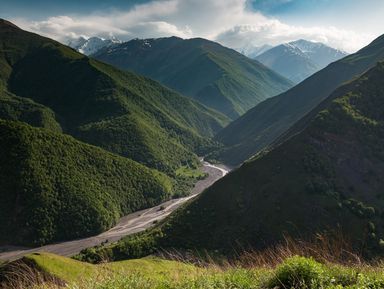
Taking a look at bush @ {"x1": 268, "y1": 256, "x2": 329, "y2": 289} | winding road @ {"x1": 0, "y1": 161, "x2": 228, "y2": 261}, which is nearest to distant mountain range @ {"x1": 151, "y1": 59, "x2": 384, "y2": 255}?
winding road @ {"x1": 0, "y1": 161, "x2": 228, "y2": 261}

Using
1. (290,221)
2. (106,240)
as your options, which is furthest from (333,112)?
(106,240)

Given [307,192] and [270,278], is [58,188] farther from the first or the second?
[270,278]

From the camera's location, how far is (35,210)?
484 feet

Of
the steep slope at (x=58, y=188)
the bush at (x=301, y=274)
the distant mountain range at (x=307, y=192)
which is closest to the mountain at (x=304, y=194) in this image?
the distant mountain range at (x=307, y=192)

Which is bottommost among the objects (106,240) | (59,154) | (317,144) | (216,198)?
(106,240)

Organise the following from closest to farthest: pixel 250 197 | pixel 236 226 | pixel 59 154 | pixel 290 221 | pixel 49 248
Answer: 1. pixel 290 221
2. pixel 236 226
3. pixel 250 197
4. pixel 49 248
5. pixel 59 154

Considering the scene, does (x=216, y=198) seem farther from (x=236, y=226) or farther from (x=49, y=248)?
(x=49, y=248)

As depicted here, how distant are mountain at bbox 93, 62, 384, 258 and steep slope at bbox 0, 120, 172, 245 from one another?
49.2m

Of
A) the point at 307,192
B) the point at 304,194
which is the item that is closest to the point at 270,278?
the point at 304,194

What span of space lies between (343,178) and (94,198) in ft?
343

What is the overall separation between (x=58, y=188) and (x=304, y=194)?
10507cm

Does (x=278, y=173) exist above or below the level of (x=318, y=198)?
above

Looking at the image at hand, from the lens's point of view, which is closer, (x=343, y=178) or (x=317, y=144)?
(x=343, y=178)

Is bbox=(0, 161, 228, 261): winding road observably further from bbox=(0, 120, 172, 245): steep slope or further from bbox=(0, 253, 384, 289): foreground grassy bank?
bbox=(0, 253, 384, 289): foreground grassy bank
